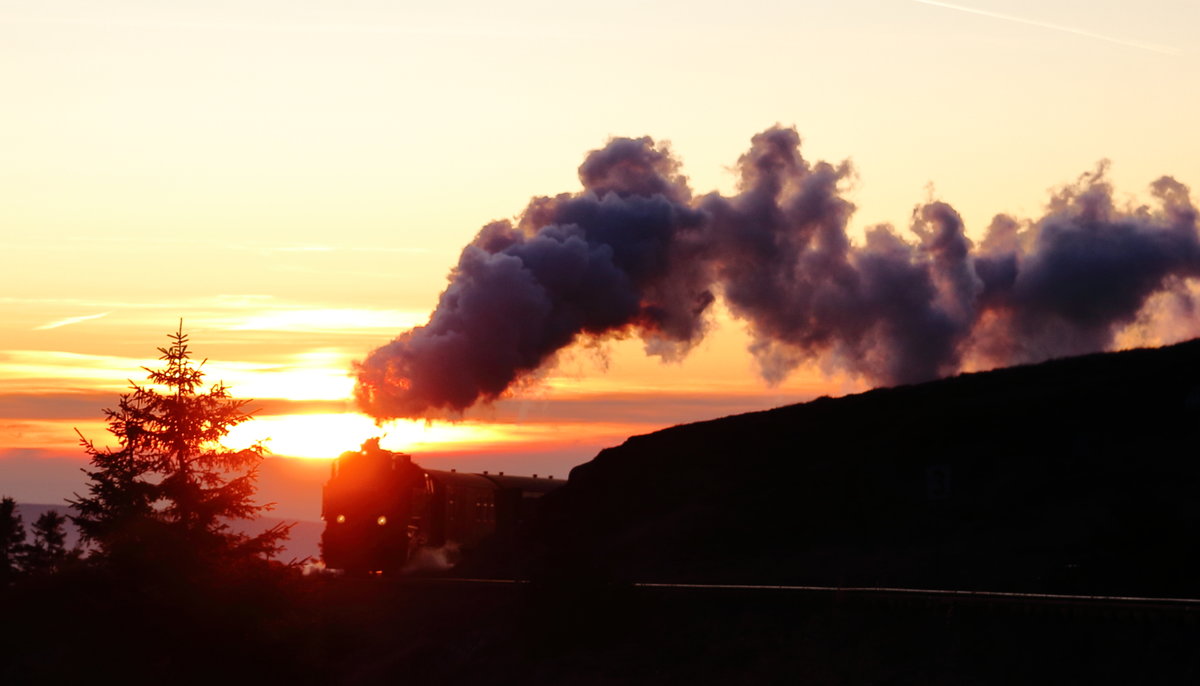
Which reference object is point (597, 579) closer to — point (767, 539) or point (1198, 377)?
point (767, 539)

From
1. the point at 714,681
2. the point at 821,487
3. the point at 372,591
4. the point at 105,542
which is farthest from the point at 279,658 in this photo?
the point at 821,487

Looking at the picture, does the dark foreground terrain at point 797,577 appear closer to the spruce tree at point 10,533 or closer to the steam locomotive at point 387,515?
the steam locomotive at point 387,515

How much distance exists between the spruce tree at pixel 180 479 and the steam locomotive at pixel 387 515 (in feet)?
76.3

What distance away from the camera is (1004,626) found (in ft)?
95.0

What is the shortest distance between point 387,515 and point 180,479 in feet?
86.0

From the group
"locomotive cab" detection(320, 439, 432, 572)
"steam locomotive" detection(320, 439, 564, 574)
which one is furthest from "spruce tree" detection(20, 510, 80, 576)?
"locomotive cab" detection(320, 439, 432, 572)

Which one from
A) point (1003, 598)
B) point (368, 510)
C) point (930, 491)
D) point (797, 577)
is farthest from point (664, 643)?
point (368, 510)

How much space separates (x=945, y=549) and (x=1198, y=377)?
1883cm

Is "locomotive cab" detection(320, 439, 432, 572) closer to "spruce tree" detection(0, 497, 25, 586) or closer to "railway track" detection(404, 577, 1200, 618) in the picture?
"railway track" detection(404, 577, 1200, 618)

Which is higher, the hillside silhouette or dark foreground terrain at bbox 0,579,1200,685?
the hillside silhouette

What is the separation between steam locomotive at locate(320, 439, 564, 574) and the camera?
57.4 m

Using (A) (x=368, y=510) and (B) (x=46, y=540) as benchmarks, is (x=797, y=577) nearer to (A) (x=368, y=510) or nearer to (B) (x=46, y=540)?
(A) (x=368, y=510)

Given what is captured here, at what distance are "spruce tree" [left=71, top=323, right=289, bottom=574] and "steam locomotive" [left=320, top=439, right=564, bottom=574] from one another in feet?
76.3

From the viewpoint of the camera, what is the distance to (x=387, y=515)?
57.7 meters
